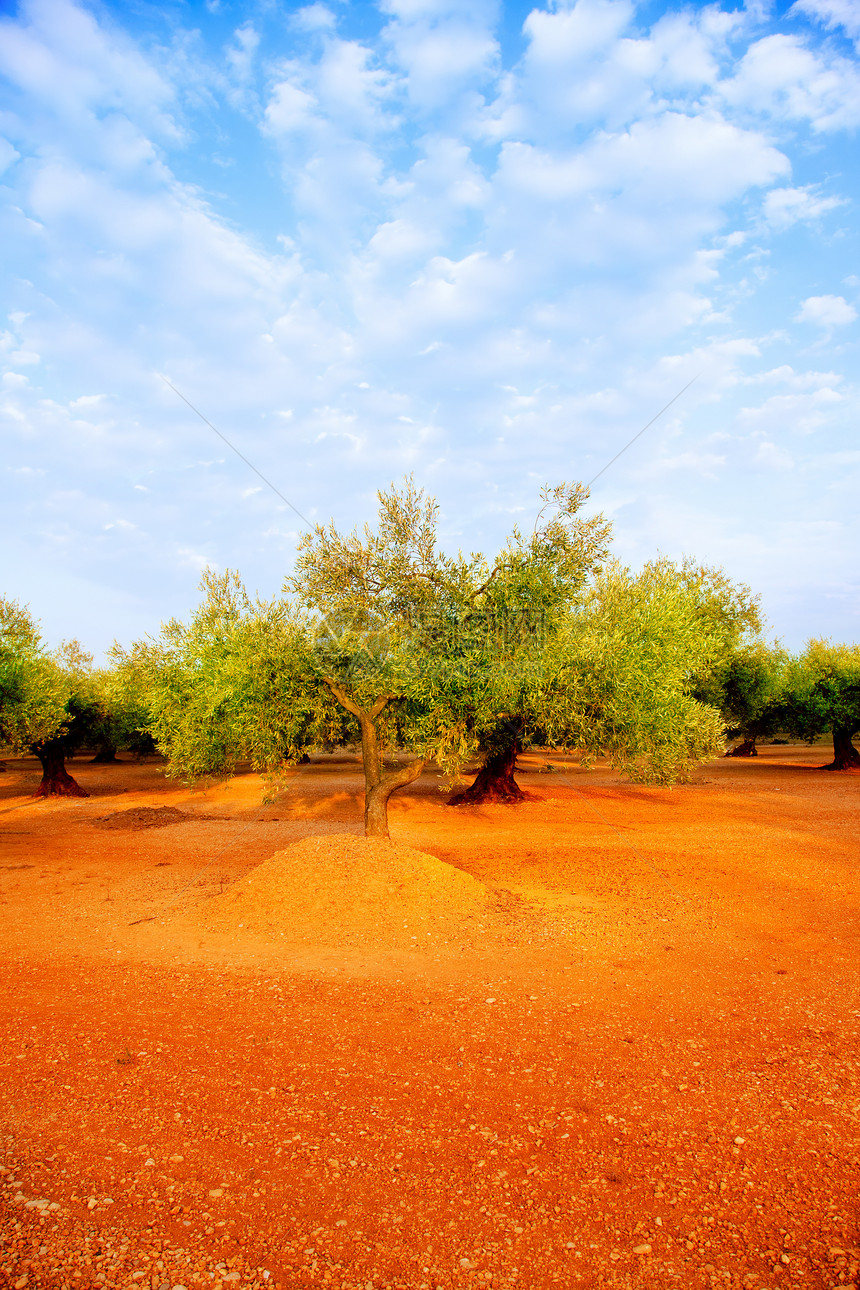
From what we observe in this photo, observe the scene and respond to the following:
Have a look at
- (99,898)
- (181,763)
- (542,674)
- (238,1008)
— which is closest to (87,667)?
(181,763)

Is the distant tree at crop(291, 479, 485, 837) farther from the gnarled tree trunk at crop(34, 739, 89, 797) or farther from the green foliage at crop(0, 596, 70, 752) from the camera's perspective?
the gnarled tree trunk at crop(34, 739, 89, 797)

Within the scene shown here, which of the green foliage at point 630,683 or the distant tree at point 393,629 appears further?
the green foliage at point 630,683

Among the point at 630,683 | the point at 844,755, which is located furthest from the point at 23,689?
the point at 844,755

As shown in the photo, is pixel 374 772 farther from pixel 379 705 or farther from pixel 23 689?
pixel 23 689

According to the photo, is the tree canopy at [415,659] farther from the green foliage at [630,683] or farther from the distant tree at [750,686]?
the distant tree at [750,686]

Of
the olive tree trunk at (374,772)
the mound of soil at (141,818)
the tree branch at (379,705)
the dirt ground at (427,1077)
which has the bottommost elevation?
the mound of soil at (141,818)

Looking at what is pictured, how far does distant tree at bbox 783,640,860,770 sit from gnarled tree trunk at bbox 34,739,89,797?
1530 inches

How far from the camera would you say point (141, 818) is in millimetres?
24328

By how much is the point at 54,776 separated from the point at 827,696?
1625 inches

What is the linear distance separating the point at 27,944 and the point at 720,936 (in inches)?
423

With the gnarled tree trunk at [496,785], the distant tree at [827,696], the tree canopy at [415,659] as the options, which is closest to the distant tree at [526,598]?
the tree canopy at [415,659]

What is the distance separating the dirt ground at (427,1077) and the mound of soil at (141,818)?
939cm

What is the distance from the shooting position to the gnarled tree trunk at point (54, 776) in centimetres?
3112

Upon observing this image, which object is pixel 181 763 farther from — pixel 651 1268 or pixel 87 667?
pixel 87 667
